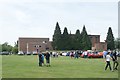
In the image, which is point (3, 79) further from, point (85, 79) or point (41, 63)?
point (41, 63)

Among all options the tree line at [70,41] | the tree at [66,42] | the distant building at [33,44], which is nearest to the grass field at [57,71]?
the tree at [66,42]

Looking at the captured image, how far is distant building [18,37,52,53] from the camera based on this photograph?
14825 cm

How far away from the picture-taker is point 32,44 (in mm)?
149875

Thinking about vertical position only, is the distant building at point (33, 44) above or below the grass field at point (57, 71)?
above

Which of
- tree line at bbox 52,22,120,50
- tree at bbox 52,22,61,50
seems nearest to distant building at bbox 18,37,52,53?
tree at bbox 52,22,61,50

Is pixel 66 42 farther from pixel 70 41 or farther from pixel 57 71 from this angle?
pixel 57 71

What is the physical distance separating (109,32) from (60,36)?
2351cm

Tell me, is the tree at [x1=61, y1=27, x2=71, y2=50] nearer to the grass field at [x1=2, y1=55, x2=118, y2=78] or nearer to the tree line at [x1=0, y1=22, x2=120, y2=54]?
the tree line at [x1=0, y1=22, x2=120, y2=54]

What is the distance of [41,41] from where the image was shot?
153375 mm

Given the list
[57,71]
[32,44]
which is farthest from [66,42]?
[57,71]

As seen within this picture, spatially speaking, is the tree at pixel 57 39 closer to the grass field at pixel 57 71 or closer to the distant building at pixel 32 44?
the distant building at pixel 32 44

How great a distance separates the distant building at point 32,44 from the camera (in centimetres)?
14825

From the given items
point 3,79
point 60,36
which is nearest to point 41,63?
point 3,79

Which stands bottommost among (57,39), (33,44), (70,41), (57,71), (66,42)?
(57,71)
